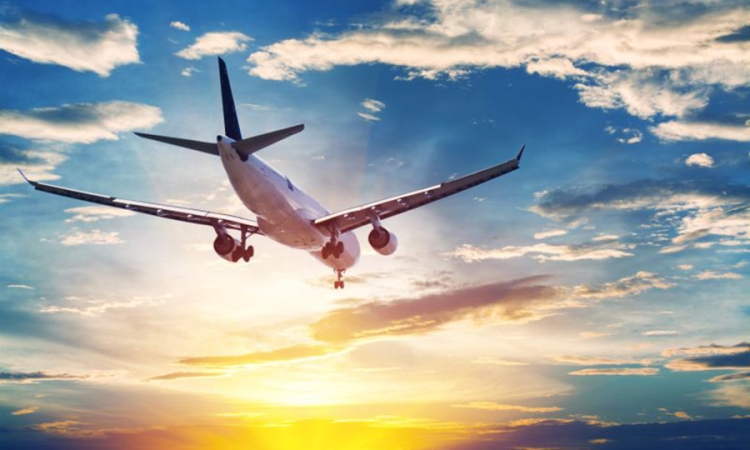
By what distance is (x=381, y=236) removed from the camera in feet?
144

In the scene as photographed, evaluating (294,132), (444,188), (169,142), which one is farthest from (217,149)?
(444,188)

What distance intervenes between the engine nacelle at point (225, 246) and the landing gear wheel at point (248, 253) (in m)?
0.82

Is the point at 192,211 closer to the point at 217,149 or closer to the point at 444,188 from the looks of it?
the point at 217,149

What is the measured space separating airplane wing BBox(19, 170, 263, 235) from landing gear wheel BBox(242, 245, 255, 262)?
1264 mm

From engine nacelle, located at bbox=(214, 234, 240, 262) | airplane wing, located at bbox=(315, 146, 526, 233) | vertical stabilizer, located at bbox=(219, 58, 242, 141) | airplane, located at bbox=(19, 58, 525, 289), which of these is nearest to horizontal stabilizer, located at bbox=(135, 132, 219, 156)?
airplane, located at bbox=(19, 58, 525, 289)

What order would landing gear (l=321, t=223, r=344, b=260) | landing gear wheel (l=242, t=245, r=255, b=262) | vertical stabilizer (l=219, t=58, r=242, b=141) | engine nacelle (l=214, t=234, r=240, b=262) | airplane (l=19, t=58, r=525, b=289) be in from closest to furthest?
airplane (l=19, t=58, r=525, b=289) → vertical stabilizer (l=219, t=58, r=242, b=141) → landing gear (l=321, t=223, r=344, b=260) → engine nacelle (l=214, t=234, r=240, b=262) → landing gear wheel (l=242, t=245, r=255, b=262)

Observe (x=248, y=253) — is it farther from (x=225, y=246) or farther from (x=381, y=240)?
(x=381, y=240)

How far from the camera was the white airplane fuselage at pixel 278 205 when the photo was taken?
37062mm

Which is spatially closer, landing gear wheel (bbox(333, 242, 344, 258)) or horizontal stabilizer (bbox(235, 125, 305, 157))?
horizontal stabilizer (bbox(235, 125, 305, 157))

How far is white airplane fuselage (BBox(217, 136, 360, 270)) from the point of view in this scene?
37062 millimetres

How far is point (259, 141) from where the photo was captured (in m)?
35.8

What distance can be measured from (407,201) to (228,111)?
42.2 ft

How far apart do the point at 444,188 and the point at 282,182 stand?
1028cm

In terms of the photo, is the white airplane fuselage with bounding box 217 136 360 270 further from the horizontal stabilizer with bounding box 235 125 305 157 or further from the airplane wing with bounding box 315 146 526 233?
the airplane wing with bounding box 315 146 526 233
